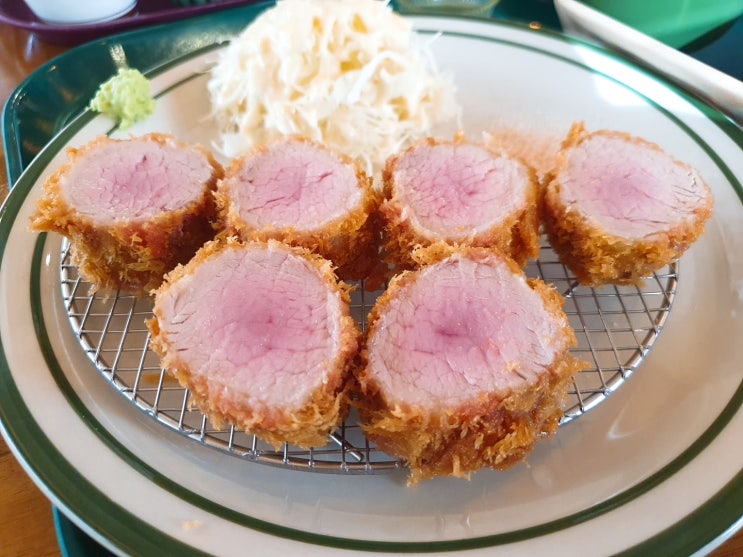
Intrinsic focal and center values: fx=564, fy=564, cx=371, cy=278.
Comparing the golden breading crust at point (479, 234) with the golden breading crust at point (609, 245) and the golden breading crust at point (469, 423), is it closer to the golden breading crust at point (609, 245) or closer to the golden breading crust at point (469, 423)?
the golden breading crust at point (609, 245)

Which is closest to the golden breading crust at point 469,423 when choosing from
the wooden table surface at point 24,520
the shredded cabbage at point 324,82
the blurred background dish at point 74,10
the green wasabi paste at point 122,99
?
the wooden table surface at point 24,520

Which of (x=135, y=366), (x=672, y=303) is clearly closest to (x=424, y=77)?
(x=672, y=303)

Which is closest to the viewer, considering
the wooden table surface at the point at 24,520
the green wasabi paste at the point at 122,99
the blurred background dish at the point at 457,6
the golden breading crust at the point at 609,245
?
the wooden table surface at the point at 24,520

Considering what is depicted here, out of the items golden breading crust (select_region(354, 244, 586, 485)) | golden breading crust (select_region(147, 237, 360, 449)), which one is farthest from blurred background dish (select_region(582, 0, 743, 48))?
golden breading crust (select_region(147, 237, 360, 449))

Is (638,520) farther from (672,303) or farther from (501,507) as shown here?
(672,303)

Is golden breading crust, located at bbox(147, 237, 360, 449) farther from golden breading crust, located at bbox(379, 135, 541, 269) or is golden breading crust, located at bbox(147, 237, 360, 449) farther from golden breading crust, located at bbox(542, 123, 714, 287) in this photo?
golden breading crust, located at bbox(542, 123, 714, 287)

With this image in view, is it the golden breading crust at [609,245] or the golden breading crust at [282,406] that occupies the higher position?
the golden breading crust at [282,406]
